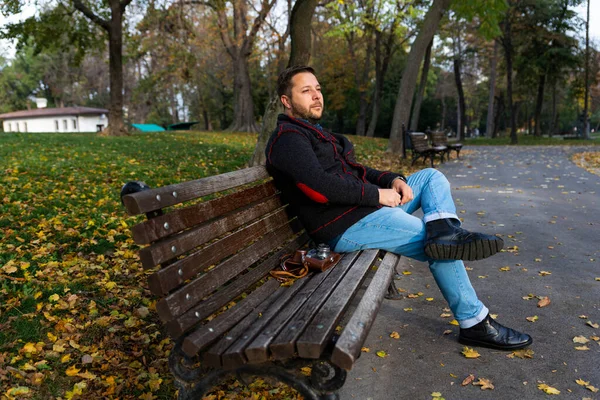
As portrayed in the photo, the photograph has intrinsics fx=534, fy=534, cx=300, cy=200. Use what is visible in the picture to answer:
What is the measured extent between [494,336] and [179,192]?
207 cm

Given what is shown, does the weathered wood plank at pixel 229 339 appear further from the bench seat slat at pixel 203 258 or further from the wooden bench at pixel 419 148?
the wooden bench at pixel 419 148

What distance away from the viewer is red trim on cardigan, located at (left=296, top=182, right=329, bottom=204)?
3.09m

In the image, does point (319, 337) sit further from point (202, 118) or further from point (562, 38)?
point (202, 118)

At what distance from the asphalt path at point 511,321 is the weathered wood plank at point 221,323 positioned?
724mm

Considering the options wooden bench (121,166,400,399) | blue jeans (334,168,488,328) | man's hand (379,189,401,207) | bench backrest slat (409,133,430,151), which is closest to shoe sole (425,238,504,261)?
blue jeans (334,168,488,328)

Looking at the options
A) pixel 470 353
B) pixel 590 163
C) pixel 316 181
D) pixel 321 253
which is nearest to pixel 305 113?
pixel 316 181

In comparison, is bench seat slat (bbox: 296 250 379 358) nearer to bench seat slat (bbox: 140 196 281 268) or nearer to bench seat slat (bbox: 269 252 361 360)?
bench seat slat (bbox: 269 252 361 360)

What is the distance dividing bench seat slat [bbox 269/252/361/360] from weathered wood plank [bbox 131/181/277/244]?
2.16 ft

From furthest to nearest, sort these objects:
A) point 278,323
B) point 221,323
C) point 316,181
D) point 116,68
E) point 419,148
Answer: point 116,68, point 419,148, point 316,181, point 221,323, point 278,323

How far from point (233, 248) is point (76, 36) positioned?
20.0m

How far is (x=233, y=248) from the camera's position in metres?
2.85

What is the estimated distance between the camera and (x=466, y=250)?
2869mm

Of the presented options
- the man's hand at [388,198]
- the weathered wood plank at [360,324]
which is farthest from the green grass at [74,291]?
the man's hand at [388,198]

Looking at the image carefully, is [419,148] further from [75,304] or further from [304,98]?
[75,304]
